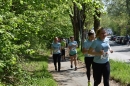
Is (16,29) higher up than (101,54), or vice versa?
(16,29)

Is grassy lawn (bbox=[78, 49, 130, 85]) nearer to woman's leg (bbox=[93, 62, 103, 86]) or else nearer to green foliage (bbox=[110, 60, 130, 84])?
green foliage (bbox=[110, 60, 130, 84])

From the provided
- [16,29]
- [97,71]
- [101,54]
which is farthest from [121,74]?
[16,29]

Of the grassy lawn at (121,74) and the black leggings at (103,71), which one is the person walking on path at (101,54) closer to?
the black leggings at (103,71)

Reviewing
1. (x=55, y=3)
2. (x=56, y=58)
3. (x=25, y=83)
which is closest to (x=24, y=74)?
(x=25, y=83)

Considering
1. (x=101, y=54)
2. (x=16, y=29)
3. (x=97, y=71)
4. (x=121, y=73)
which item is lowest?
(x=121, y=73)

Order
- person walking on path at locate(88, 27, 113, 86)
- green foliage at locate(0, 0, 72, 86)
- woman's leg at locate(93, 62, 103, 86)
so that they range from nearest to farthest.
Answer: green foliage at locate(0, 0, 72, 86)
person walking on path at locate(88, 27, 113, 86)
woman's leg at locate(93, 62, 103, 86)

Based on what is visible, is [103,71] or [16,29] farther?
[16,29]

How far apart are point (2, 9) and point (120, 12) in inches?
2728

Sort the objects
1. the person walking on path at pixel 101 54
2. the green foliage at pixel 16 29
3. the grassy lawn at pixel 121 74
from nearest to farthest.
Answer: the green foliage at pixel 16 29 < the person walking on path at pixel 101 54 < the grassy lawn at pixel 121 74

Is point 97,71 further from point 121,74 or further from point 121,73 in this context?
point 121,73

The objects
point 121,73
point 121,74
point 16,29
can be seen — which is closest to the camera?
point 16,29

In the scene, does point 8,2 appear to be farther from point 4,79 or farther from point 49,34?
point 49,34

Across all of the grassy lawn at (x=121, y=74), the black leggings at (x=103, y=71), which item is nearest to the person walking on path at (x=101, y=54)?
the black leggings at (x=103, y=71)

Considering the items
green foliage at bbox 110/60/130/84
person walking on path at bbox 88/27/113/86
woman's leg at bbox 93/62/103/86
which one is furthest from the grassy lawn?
person walking on path at bbox 88/27/113/86
